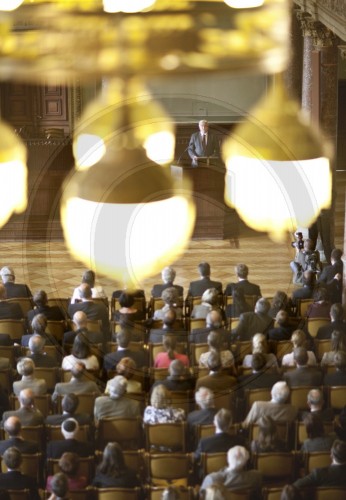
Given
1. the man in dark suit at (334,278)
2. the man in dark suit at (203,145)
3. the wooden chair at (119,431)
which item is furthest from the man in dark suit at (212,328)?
the man in dark suit at (203,145)

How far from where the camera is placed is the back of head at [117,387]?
25.4 ft

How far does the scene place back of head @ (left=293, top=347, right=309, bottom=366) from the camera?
8391mm

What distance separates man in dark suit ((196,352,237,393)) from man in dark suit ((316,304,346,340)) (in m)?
1.93

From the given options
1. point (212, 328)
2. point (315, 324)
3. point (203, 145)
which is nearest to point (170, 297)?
point (212, 328)

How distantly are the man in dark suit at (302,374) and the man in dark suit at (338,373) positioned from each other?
0.11 metres

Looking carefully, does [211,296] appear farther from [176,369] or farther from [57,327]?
[176,369]

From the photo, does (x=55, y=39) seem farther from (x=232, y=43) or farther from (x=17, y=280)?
(x=17, y=280)

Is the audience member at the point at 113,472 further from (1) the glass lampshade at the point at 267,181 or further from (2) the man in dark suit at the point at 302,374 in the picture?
(1) the glass lampshade at the point at 267,181

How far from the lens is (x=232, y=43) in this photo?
1.51m

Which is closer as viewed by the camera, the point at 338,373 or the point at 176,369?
the point at 176,369

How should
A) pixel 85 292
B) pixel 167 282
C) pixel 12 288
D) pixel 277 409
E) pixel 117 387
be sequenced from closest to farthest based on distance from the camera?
pixel 277 409 → pixel 117 387 → pixel 85 292 → pixel 167 282 → pixel 12 288

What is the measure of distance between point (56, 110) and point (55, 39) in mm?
21565

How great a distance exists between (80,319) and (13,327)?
4.62ft

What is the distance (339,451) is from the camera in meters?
6.75
